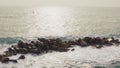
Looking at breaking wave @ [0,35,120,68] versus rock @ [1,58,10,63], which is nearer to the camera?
breaking wave @ [0,35,120,68]

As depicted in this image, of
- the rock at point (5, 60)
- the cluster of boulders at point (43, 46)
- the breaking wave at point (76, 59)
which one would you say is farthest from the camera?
the cluster of boulders at point (43, 46)

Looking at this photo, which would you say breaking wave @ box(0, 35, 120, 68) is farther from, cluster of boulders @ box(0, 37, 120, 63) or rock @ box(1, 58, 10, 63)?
cluster of boulders @ box(0, 37, 120, 63)

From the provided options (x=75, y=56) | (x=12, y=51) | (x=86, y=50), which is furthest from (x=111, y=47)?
(x=12, y=51)

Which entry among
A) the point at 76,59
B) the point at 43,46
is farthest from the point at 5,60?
the point at 76,59


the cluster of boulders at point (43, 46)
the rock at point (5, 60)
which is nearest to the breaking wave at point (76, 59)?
the rock at point (5, 60)

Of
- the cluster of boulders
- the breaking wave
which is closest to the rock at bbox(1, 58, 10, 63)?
the cluster of boulders

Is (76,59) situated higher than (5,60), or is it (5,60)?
(5,60)

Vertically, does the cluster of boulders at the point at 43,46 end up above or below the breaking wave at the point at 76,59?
above

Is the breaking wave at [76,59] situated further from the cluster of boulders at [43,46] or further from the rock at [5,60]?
the cluster of boulders at [43,46]

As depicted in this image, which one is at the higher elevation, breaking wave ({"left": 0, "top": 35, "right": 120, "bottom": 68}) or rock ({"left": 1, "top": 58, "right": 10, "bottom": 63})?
rock ({"left": 1, "top": 58, "right": 10, "bottom": 63})

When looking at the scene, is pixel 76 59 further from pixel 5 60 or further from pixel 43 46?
pixel 5 60

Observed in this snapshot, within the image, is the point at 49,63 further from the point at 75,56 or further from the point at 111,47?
the point at 111,47

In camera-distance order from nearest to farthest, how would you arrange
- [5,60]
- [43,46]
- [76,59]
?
[5,60] → [76,59] → [43,46]
